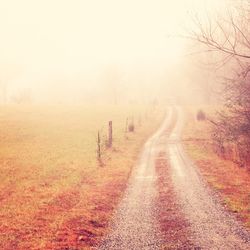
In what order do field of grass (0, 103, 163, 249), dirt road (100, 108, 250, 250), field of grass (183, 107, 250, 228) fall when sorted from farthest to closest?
1. field of grass (183, 107, 250, 228)
2. field of grass (0, 103, 163, 249)
3. dirt road (100, 108, 250, 250)

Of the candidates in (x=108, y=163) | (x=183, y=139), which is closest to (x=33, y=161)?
(x=108, y=163)

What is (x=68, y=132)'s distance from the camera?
42.2 meters

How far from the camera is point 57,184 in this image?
20.1 meters

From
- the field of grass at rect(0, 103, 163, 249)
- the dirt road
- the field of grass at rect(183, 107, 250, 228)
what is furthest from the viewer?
the field of grass at rect(183, 107, 250, 228)

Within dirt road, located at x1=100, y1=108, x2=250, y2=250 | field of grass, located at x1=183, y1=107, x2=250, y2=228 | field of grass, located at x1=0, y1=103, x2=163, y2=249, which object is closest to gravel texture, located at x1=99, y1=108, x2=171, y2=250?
dirt road, located at x1=100, y1=108, x2=250, y2=250

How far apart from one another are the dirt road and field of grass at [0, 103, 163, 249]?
70 centimetres

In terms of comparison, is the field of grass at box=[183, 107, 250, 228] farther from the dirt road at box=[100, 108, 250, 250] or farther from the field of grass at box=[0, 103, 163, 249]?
the field of grass at box=[0, 103, 163, 249]

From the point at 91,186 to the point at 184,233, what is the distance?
27.8ft

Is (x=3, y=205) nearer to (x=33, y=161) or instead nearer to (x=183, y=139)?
(x=33, y=161)

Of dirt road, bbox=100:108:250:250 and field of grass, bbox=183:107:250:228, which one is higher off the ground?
field of grass, bbox=183:107:250:228

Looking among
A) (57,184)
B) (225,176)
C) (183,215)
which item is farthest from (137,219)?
(225,176)

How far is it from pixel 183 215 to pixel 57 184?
307 inches

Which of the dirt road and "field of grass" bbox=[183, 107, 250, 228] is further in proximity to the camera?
"field of grass" bbox=[183, 107, 250, 228]

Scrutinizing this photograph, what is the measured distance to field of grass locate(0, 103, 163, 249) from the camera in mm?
12922
